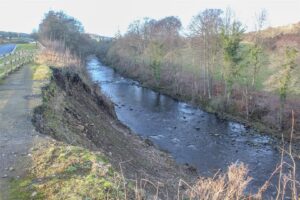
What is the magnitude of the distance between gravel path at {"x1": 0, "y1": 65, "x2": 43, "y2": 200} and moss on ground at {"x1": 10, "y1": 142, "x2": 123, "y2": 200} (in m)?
0.39

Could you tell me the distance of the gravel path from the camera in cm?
979

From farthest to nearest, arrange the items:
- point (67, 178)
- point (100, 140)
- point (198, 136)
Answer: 1. point (198, 136)
2. point (100, 140)
3. point (67, 178)

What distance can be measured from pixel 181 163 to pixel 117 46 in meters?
65.9

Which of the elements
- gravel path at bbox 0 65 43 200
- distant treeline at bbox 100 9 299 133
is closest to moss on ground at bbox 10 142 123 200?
gravel path at bbox 0 65 43 200

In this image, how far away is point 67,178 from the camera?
29.3ft

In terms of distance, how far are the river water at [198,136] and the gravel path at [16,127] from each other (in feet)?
38.6

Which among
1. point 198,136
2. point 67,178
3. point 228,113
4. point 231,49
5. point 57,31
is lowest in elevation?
point 198,136

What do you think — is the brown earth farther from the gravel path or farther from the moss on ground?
the moss on ground

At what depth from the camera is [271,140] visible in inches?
1216

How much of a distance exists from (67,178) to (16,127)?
6512 mm

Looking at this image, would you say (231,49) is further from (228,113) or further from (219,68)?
(219,68)

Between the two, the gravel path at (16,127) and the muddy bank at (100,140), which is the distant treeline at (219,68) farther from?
the gravel path at (16,127)

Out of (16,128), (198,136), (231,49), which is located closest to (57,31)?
(231,49)

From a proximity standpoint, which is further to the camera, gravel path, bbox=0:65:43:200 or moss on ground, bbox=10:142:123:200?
gravel path, bbox=0:65:43:200
